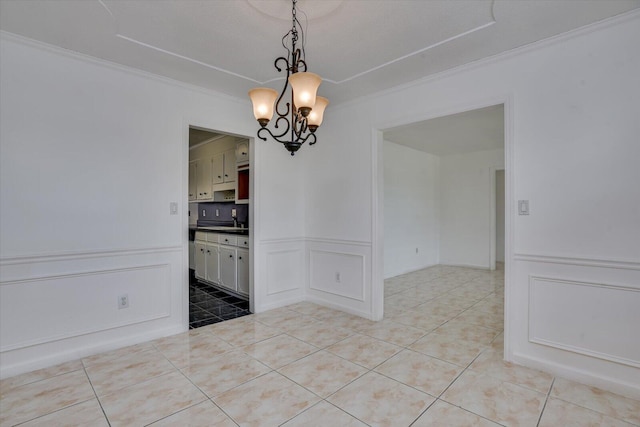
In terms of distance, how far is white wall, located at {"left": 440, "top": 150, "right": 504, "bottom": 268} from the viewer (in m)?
6.30

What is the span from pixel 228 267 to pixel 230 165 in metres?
1.71

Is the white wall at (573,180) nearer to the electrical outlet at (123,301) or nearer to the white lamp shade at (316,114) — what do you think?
the white lamp shade at (316,114)

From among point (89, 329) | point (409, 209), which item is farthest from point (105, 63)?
point (409, 209)

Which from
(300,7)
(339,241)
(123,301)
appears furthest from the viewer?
(339,241)

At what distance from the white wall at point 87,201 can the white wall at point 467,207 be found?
17.5 feet

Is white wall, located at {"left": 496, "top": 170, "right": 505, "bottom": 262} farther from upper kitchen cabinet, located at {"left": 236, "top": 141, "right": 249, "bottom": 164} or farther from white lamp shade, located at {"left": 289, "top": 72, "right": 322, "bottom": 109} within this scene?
white lamp shade, located at {"left": 289, "top": 72, "right": 322, "bottom": 109}

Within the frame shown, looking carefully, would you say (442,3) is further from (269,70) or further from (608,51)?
(269,70)

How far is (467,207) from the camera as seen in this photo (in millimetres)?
6605

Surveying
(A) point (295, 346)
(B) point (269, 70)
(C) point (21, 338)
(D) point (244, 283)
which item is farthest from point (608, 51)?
(C) point (21, 338)

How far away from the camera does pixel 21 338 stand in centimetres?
232

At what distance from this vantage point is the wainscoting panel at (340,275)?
353 centimetres

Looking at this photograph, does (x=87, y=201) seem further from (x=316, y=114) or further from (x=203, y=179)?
(x=203, y=179)

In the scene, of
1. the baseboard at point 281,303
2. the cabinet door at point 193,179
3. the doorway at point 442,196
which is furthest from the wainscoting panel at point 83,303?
the doorway at point 442,196

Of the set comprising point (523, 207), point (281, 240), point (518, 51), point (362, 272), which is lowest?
point (362, 272)
